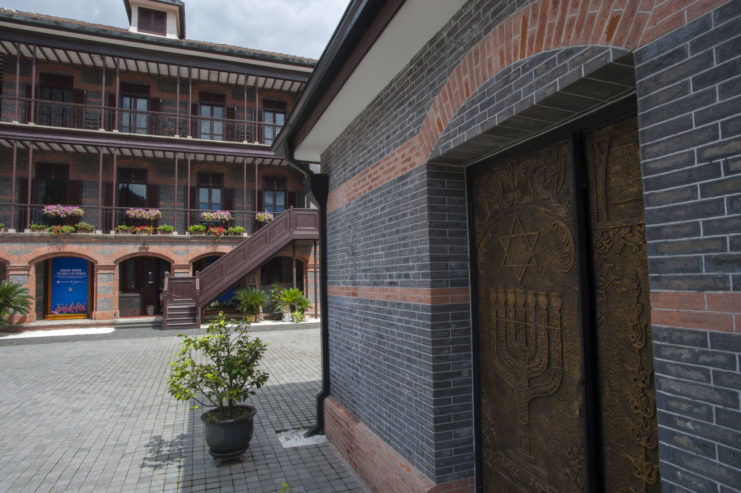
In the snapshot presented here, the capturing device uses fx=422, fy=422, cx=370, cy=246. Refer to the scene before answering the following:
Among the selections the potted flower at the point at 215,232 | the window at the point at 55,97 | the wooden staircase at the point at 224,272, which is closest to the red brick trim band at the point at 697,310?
the wooden staircase at the point at 224,272

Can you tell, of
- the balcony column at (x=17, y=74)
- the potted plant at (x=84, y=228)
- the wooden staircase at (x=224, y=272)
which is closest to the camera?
the wooden staircase at (x=224, y=272)

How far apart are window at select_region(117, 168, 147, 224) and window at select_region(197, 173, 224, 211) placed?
2356 millimetres

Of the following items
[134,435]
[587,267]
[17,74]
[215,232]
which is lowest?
[134,435]

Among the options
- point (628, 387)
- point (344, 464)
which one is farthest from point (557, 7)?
point (344, 464)

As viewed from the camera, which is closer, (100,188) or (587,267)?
(587,267)

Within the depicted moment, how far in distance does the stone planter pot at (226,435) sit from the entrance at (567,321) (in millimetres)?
2778

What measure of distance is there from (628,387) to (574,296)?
1.68 feet

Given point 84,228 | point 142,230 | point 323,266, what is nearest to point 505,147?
point 323,266

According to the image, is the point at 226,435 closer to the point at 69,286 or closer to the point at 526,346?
the point at 526,346

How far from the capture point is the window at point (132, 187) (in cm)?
1872

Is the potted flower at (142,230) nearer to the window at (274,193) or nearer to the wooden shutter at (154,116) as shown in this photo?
the wooden shutter at (154,116)

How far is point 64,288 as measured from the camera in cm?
1767

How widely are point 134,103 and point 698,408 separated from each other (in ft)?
74.3

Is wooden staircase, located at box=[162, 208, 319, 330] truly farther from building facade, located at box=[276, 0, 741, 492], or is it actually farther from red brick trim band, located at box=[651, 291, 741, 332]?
red brick trim band, located at box=[651, 291, 741, 332]
